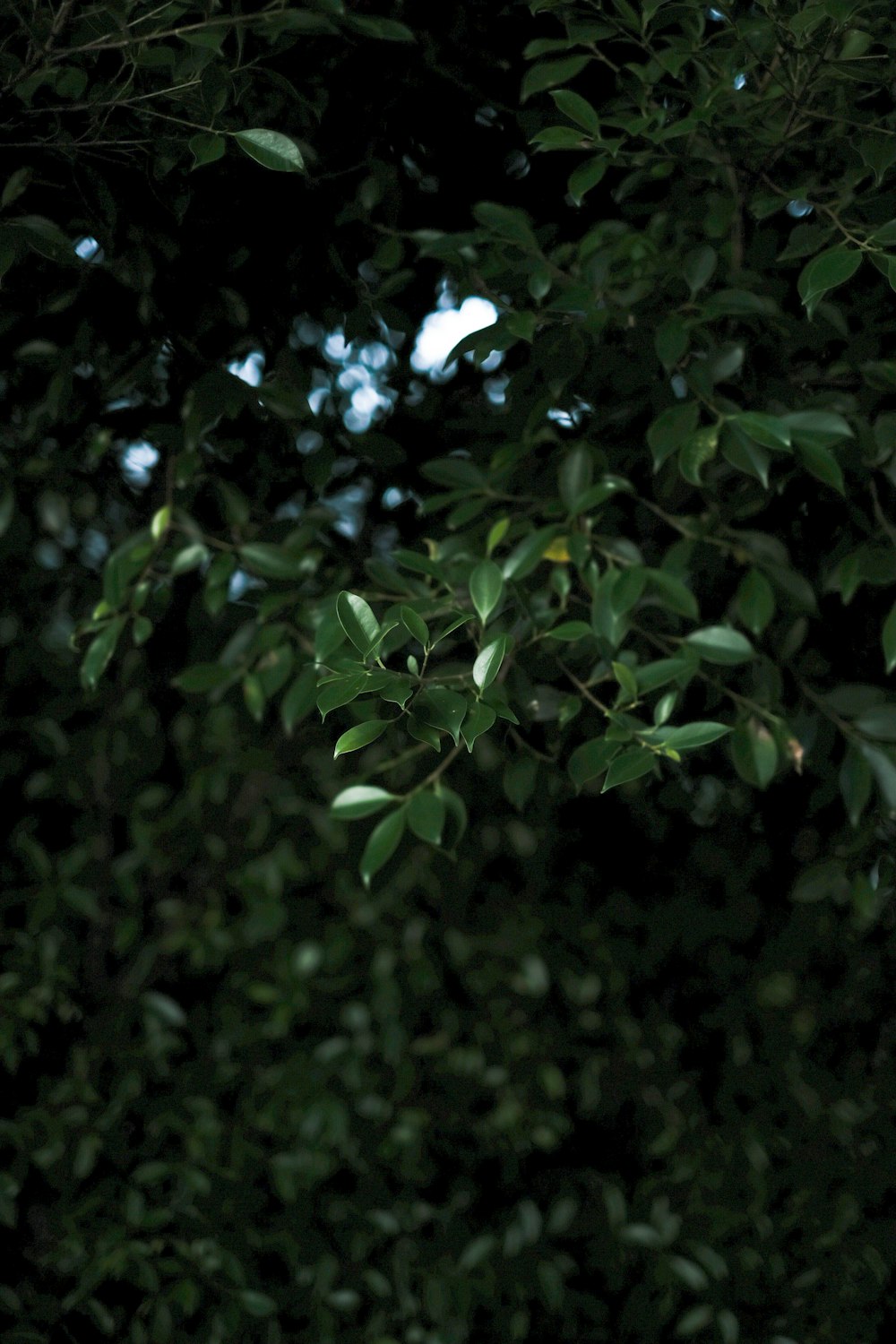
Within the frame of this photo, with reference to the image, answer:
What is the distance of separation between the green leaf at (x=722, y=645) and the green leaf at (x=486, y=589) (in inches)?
8.7

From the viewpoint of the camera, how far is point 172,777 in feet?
4.95

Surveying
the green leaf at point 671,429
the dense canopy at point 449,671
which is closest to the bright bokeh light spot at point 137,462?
the dense canopy at point 449,671

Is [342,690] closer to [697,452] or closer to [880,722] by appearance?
[697,452]

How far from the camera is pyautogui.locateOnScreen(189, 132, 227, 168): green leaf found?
706mm

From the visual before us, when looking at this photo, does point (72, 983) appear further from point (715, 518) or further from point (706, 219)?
point (706, 219)

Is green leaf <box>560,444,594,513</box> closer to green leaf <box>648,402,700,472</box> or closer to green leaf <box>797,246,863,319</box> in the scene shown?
green leaf <box>648,402,700,472</box>

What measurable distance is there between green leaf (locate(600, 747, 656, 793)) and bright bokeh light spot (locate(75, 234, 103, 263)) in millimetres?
604

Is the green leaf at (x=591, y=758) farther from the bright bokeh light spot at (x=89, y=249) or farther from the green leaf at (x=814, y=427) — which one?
the bright bokeh light spot at (x=89, y=249)

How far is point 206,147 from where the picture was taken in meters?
0.71

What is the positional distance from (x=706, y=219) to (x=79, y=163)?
0.53 meters

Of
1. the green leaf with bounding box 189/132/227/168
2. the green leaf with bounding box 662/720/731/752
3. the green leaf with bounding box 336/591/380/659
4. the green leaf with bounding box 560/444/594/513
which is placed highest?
the green leaf with bounding box 189/132/227/168

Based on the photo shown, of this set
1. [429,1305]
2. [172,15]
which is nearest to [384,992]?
[429,1305]

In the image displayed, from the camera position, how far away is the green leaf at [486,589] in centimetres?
70

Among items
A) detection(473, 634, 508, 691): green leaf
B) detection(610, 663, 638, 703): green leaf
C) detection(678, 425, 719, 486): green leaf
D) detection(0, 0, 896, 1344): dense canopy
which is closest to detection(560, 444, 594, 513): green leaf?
detection(0, 0, 896, 1344): dense canopy
